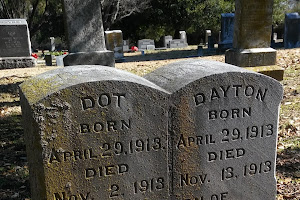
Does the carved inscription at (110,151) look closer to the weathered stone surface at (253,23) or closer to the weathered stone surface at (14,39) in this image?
the weathered stone surface at (253,23)

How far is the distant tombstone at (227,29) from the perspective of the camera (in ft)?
50.9

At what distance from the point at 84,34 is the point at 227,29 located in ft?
35.9

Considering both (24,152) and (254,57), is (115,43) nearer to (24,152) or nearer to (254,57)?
(254,57)

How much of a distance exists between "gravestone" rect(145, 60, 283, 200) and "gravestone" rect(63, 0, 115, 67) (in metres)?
4.09

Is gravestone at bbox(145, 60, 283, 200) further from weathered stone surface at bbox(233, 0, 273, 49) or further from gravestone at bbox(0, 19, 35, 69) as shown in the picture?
gravestone at bbox(0, 19, 35, 69)

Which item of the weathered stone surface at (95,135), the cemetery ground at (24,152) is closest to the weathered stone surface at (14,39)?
the cemetery ground at (24,152)

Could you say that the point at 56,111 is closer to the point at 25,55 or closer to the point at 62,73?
the point at 62,73

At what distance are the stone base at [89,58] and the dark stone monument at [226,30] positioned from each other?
10.0 m

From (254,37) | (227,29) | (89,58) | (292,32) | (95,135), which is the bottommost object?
(95,135)

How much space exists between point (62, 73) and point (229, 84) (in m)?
1.27

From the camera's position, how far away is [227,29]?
15.8m

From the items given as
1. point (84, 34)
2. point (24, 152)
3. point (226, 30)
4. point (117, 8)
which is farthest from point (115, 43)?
point (24, 152)

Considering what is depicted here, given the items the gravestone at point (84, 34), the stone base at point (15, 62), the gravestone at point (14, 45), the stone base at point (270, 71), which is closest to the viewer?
the gravestone at point (84, 34)

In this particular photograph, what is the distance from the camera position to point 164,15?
30.4m
